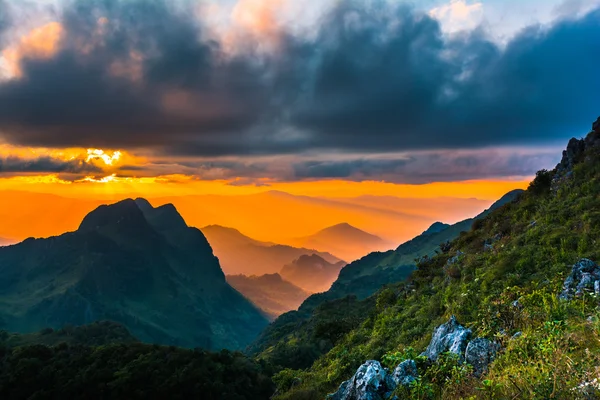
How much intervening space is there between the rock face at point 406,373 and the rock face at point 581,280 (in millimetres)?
7053

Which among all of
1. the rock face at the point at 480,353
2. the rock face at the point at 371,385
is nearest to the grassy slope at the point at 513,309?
the rock face at the point at 480,353

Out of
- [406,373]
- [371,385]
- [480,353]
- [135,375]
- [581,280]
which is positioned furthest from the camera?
[135,375]

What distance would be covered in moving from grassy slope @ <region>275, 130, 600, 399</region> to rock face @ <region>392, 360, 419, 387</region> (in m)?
0.36

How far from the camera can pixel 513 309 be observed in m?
15.0

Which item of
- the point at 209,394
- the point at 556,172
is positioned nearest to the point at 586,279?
the point at 556,172

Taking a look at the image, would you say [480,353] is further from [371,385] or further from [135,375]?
[135,375]

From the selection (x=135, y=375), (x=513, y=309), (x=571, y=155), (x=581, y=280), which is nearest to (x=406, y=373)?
(x=513, y=309)

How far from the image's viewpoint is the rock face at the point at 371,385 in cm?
1262

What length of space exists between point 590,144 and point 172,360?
4910 centimetres

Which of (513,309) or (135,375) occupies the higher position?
(513,309)

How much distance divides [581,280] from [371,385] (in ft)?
33.9

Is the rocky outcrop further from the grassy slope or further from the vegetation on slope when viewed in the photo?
the vegetation on slope

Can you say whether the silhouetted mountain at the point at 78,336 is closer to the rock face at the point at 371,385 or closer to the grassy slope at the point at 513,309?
the grassy slope at the point at 513,309

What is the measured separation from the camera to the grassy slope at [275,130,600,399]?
9.61 metres
